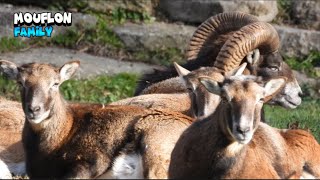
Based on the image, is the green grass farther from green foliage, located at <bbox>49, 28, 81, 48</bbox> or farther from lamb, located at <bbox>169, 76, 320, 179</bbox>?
lamb, located at <bbox>169, 76, 320, 179</bbox>

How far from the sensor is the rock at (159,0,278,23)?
25.9m

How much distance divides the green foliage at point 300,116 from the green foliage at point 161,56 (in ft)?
12.9

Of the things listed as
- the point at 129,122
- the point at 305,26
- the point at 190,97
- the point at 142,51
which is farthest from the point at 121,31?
the point at 129,122

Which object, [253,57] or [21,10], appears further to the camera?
[21,10]

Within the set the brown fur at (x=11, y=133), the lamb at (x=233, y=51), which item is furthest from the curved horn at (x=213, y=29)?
the brown fur at (x=11, y=133)

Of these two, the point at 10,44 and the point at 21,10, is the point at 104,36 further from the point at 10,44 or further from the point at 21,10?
the point at 10,44

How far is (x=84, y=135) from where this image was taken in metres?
12.5

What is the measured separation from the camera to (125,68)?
24250 mm

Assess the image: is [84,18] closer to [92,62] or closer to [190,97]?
[92,62]

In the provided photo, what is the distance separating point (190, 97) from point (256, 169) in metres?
4.18

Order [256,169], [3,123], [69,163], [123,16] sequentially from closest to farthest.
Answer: [256,169]
[69,163]
[3,123]
[123,16]

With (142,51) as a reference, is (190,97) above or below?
above

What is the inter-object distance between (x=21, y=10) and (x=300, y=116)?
29.2 feet

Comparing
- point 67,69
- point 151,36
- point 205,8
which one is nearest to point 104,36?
point 151,36
